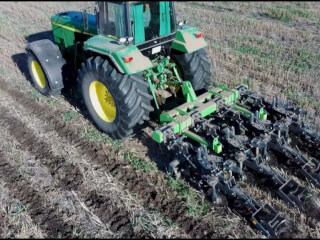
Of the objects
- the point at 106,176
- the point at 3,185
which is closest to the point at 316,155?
the point at 106,176

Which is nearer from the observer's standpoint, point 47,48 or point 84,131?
point 84,131

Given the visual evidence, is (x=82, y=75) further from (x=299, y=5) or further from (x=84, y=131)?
(x=299, y=5)

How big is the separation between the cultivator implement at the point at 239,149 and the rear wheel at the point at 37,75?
2879 mm

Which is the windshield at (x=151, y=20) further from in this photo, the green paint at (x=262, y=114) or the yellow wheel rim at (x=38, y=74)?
the yellow wheel rim at (x=38, y=74)

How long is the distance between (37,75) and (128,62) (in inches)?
117

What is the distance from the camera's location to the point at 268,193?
4.34 metres

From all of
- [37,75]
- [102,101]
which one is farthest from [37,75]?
[102,101]

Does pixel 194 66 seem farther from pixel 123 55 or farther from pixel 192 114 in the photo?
pixel 123 55

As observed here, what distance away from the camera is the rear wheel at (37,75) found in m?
6.53

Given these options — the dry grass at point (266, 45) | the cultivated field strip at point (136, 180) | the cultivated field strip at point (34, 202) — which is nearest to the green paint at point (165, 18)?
the cultivated field strip at point (136, 180)

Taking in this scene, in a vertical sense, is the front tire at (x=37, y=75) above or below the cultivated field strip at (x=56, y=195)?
above

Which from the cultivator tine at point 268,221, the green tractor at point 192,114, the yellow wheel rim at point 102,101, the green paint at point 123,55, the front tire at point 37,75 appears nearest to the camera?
the cultivator tine at point 268,221

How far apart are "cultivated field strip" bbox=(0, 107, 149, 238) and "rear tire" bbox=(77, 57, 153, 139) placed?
88 cm

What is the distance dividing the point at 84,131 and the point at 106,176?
4.14ft
